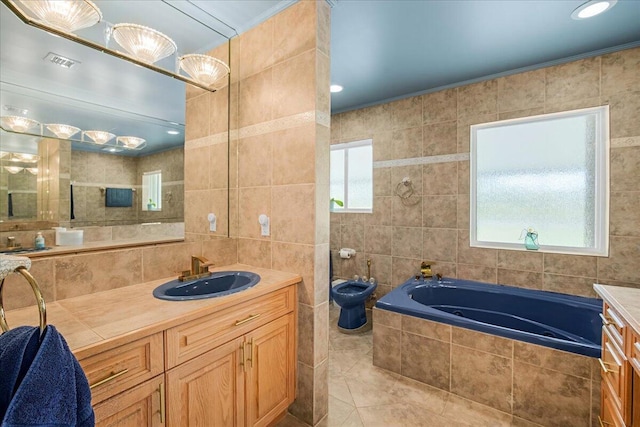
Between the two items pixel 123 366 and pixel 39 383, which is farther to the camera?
pixel 123 366

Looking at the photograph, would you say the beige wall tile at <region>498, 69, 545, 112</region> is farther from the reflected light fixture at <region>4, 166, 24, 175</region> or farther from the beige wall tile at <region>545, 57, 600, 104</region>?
the reflected light fixture at <region>4, 166, 24, 175</region>

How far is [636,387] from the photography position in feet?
3.91

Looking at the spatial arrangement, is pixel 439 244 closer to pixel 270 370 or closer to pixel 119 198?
pixel 270 370

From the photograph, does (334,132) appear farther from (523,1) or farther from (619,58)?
(619,58)

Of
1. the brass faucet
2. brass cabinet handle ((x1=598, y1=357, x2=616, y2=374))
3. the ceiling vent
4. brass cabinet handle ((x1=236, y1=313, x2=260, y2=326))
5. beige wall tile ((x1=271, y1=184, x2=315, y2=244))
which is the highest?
the ceiling vent

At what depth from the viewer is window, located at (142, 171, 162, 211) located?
5.60 ft

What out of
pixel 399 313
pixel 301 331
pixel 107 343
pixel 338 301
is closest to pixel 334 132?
pixel 338 301

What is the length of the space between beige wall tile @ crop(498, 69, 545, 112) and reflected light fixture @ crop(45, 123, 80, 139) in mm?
3362

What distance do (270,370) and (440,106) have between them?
298 cm

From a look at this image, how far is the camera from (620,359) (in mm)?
1301

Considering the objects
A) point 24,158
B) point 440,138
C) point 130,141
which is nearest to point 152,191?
point 130,141

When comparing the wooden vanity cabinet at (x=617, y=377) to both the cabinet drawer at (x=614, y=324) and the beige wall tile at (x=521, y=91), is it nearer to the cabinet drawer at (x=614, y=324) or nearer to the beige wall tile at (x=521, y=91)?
the cabinet drawer at (x=614, y=324)

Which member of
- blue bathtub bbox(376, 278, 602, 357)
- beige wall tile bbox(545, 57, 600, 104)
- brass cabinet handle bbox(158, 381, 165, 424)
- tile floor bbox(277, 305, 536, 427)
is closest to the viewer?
brass cabinet handle bbox(158, 381, 165, 424)

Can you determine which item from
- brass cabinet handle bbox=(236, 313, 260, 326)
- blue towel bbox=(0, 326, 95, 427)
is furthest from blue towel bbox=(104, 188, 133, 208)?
blue towel bbox=(0, 326, 95, 427)
